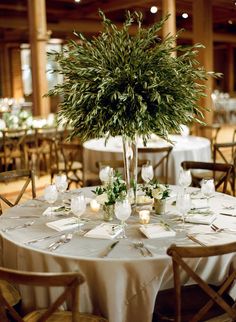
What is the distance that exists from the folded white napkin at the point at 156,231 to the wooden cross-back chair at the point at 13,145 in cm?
416

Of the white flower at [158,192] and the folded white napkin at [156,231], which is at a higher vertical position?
the white flower at [158,192]

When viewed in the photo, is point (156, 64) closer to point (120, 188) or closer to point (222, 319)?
point (120, 188)

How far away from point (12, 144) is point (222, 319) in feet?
16.8

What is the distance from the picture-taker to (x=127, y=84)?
249 centimetres

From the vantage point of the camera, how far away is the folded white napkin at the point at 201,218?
2410 millimetres

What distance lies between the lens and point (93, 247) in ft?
6.86

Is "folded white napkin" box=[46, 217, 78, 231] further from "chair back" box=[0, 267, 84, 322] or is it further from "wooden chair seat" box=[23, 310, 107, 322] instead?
"chair back" box=[0, 267, 84, 322]

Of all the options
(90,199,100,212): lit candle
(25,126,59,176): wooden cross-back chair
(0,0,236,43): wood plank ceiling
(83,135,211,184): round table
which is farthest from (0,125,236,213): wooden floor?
(0,0,236,43): wood plank ceiling

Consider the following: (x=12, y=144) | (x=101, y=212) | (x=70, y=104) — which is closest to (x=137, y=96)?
(x=70, y=104)

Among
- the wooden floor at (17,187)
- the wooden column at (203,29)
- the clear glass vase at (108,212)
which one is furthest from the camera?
the wooden column at (203,29)

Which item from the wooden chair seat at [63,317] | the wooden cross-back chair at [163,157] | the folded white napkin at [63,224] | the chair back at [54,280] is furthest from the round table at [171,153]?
the chair back at [54,280]

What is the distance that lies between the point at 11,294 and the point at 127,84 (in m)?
1.27

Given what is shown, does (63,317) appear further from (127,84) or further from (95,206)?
(127,84)

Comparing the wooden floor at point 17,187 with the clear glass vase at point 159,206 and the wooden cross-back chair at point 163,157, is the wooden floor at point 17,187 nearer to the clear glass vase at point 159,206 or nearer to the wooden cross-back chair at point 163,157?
the wooden cross-back chair at point 163,157
